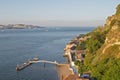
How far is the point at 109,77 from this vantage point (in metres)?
46.3

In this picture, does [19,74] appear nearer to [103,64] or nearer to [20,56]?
[103,64]

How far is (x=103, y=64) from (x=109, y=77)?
10033 mm

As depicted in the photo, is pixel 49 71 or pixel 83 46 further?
pixel 83 46

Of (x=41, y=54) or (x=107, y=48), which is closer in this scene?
(x=107, y=48)

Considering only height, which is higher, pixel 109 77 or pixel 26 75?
pixel 109 77

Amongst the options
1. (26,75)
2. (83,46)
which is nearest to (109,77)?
(26,75)

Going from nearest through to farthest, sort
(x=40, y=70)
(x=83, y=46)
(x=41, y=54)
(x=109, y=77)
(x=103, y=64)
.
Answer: (x=109, y=77) → (x=103, y=64) → (x=40, y=70) → (x=83, y=46) → (x=41, y=54)

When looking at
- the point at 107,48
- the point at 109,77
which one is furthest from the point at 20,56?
the point at 109,77

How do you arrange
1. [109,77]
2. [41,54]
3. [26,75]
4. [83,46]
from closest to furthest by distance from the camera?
[109,77] < [26,75] < [83,46] < [41,54]

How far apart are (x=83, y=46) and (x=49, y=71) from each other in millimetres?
25343

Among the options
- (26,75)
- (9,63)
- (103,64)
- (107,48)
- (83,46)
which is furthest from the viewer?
(83,46)

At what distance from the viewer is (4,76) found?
225ft

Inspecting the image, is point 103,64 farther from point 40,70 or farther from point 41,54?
point 41,54

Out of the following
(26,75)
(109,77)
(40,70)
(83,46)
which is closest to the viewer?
(109,77)
